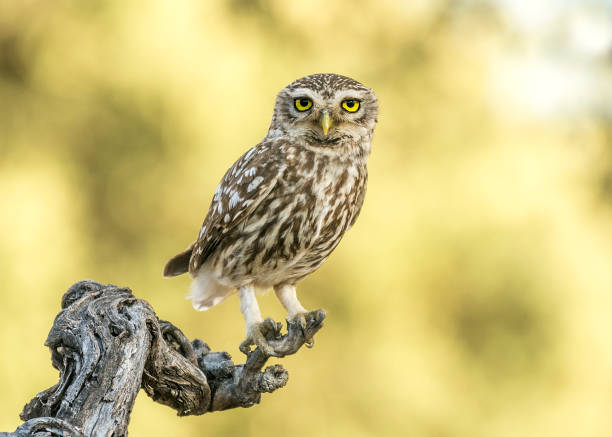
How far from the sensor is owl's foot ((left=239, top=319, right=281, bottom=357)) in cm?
242

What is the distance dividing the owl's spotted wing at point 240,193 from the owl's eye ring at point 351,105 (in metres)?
0.26

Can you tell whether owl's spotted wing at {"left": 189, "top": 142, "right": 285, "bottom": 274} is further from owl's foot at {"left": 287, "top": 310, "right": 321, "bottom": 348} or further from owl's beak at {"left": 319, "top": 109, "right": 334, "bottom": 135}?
owl's foot at {"left": 287, "top": 310, "right": 321, "bottom": 348}

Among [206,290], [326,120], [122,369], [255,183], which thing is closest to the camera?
[122,369]

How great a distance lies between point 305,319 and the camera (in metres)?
2.49

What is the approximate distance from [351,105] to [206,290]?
90cm

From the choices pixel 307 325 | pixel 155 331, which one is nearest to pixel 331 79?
pixel 307 325

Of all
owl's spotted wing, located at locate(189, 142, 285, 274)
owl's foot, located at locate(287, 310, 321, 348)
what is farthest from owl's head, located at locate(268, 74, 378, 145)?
owl's foot, located at locate(287, 310, 321, 348)

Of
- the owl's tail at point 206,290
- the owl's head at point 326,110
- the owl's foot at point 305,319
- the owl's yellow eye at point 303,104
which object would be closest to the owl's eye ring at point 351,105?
the owl's head at point 326,110

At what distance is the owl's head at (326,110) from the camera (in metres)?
2.42

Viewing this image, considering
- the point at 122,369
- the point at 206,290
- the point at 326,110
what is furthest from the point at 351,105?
the point at 122,369

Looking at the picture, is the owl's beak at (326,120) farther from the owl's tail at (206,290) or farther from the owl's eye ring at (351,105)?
the owl's tail at (206,290)

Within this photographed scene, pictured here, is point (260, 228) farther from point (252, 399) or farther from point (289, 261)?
point (252, 399)

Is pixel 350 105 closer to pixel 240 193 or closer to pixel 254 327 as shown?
pixel 240 193

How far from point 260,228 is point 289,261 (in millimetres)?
153
